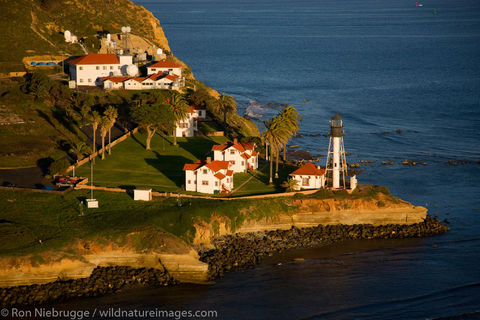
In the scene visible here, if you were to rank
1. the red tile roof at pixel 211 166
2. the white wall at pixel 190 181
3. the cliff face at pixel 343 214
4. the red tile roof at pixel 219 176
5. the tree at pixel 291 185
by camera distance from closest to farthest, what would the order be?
the cliff face at pixel 343 214, the red tile roof at pixel 219 176, the red tile roof at pixel 211 166, the tree at pixel 291 185, the white wall at pixel 190 181

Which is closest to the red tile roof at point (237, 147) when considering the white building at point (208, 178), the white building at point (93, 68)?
the white building at point (208, 178)

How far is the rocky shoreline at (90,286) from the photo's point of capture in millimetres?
58531

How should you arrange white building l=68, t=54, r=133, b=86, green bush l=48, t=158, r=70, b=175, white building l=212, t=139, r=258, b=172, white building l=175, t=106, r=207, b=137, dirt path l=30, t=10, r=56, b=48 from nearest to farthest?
green bush l=48, t=158, r=70, b=175
white building l=212, t=139, r=258, b=172
white building l=175, t=106, r=207, b=137
white building l=68, t=54, r=133, b=86
dirt path l=30, t=10, r=56, b=48

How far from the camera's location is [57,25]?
156000 mm

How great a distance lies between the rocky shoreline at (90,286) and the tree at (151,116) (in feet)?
116

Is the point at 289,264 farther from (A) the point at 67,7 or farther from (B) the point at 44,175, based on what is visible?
(A) the point at 67,7

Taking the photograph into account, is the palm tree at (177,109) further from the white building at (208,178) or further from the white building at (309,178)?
the white building at (309,178)

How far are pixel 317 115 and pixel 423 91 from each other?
45230mm

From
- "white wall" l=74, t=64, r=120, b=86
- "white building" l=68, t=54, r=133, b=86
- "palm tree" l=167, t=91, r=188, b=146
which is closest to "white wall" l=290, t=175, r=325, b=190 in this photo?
"palm tree" l=167, t=91, r=188, b=146

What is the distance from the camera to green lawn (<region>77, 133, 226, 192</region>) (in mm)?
82750

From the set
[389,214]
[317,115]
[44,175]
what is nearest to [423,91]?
[317,115]

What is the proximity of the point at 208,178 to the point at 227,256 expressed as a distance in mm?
15216

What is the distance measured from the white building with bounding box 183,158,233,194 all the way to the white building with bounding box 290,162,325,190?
8.24 meters

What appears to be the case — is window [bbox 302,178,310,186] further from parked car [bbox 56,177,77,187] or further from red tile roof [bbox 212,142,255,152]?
parked car [bbox 56,177,77,187]
